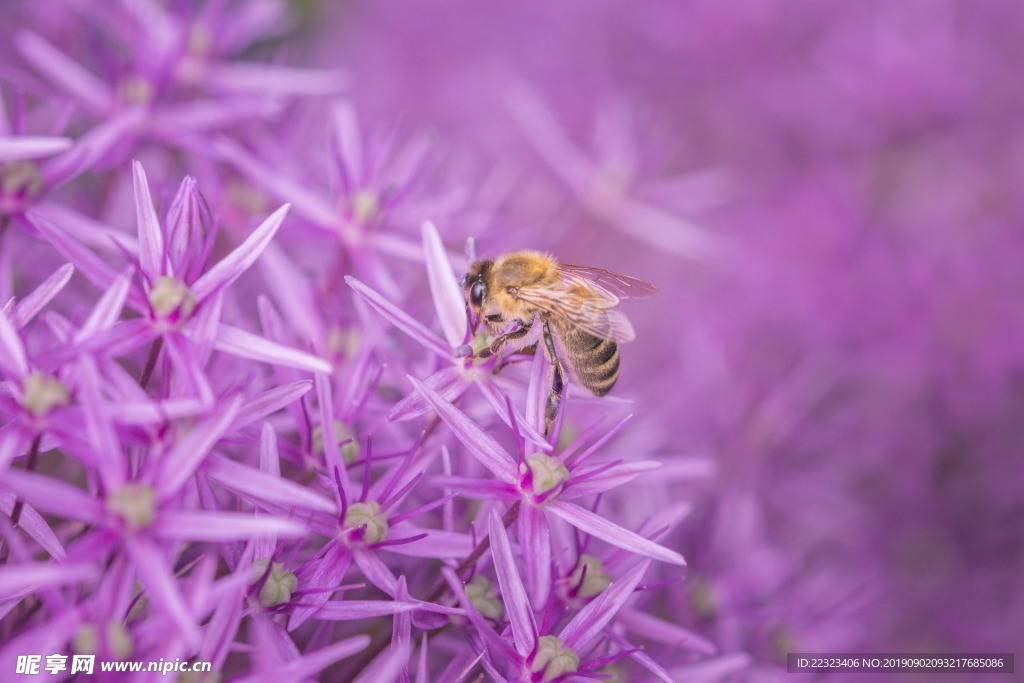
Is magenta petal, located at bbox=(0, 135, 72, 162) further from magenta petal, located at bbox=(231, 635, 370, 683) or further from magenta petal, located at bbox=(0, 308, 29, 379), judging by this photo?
magenta petal, located at bbox=(231, 635, 370, 683)

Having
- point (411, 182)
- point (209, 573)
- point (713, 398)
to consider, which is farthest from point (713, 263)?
point (209, 573)

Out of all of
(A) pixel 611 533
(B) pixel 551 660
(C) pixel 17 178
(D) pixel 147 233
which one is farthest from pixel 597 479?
(C) pixel 17 178

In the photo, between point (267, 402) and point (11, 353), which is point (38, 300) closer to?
point (11, 353)

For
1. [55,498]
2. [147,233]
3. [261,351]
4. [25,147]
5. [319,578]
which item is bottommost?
[319,578]

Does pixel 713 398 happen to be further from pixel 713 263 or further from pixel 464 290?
pixel 464 290

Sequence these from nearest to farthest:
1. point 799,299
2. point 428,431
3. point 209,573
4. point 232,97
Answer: point 209,573 < point 428,431 < point 232,97 < point 799,299

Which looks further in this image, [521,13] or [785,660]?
[521,13]

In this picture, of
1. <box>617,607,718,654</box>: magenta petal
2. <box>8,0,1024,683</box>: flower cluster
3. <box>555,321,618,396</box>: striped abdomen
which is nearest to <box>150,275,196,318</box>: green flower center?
<box>8,0,1024,683</box>: flower cluster

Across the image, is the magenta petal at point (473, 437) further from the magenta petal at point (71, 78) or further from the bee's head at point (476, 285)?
the magenta petal at point (71, 78)
